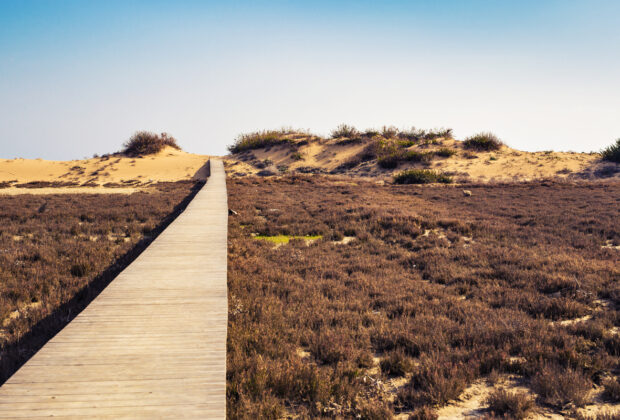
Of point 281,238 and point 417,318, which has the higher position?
point 281,238

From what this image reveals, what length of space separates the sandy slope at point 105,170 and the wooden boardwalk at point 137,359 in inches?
1185

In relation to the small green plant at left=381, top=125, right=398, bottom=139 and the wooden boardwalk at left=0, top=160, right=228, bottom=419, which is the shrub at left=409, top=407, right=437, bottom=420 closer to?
the wooden boardwalk at left=0, top=160, right=228, bottom=419

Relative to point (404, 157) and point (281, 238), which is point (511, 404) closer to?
point (281, 238)

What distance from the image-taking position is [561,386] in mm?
3775

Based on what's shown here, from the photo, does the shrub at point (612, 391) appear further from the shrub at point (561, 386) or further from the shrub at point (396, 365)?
the shrub at point (396, 365)

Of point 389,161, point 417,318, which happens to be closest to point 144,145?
point 389,161

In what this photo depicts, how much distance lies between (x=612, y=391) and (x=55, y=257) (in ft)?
34.5

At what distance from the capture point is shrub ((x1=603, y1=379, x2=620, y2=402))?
3.71 metres

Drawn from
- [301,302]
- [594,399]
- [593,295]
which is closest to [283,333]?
[301,302]

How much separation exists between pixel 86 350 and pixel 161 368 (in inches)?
38.1

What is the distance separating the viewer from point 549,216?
1459 centimetres

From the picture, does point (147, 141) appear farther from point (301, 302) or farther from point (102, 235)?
point (301, 302)

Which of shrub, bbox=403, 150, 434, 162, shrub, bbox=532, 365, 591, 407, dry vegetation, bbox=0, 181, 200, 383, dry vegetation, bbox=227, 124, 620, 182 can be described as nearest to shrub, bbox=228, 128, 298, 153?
dry vegetation, bbox=227, 124, 620, 182

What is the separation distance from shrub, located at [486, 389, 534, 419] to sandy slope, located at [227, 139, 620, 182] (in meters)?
30.3
